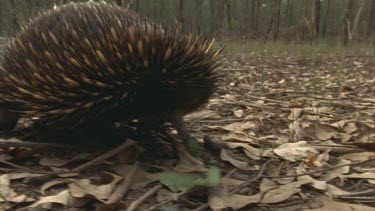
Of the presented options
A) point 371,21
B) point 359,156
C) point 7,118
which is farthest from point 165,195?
point 371,21

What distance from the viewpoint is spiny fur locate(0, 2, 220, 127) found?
227 cm

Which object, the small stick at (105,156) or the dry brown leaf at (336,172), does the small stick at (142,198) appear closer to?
the small stick at (105,156)

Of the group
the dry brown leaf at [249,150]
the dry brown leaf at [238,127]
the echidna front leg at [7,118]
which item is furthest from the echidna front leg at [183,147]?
the echidna front leg at [7,118]

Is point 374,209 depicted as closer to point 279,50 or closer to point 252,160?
point 252,160

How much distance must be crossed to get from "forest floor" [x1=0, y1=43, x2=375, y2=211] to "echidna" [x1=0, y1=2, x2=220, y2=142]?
22 cm

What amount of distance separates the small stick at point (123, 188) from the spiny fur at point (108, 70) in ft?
1.14

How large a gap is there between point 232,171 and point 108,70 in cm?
75

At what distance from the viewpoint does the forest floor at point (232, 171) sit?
1.88 meters

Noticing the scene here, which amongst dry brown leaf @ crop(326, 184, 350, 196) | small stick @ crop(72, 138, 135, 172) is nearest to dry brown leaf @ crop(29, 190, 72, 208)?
small stick @ crop(72, 138, 135, 172)

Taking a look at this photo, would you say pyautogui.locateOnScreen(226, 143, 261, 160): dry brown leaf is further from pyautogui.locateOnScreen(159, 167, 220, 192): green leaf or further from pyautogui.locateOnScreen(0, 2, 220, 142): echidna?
pyautogui.locateOnScreen(159, 167, 220, 192): green leaf

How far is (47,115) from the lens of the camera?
2.41 m

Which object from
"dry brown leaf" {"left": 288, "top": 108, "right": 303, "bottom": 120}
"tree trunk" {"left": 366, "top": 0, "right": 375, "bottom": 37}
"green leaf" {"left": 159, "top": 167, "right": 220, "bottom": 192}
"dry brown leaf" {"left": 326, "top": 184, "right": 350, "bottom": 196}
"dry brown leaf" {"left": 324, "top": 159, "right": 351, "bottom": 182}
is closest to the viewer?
"green leaf" {"left": 159, "top": 167, "right": 220, "bottom": 192}

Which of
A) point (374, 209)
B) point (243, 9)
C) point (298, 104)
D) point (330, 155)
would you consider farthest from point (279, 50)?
point (243, 9)

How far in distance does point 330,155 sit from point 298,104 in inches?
48.2
